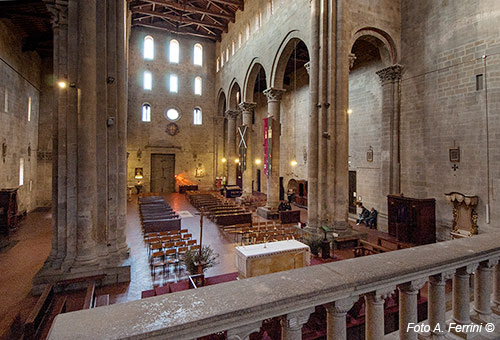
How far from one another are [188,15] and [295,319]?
25.6 m

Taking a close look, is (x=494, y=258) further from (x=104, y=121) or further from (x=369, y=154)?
(x=369, y=154)

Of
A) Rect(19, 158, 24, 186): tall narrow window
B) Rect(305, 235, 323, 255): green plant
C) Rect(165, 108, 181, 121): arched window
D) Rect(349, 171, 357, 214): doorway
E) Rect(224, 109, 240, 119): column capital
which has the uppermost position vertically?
Rect(165, 108, 181, 121): arched window

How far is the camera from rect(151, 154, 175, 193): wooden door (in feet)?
81.5

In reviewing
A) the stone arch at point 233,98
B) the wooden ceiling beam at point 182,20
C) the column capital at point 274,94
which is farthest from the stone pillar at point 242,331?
the wooden ceiling beam at point 182,20

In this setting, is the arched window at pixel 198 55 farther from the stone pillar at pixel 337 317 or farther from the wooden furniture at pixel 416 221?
the stone pillar at pixel 337 317

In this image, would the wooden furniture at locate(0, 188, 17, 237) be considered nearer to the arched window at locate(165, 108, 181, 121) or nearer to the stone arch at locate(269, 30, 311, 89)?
the stone arch at locate(269, 30, 311, 89)

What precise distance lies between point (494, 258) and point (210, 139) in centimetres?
2500

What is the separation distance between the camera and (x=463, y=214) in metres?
9.34

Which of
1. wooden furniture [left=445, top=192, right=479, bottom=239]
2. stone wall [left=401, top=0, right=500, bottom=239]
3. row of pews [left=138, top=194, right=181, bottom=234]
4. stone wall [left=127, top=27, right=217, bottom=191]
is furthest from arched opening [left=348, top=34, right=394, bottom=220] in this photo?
stone wall [left=127, top=27, right=217, bottom=191]

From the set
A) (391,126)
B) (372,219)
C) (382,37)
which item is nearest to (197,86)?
(382,37)

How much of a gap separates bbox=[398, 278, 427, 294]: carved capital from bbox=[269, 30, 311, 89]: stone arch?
40.5 feet

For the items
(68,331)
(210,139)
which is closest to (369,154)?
(68,331)

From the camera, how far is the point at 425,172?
34.7ft

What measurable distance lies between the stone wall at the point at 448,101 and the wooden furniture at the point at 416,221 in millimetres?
291
